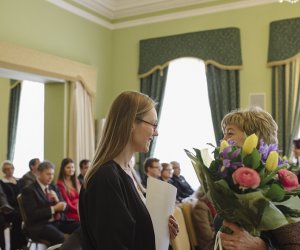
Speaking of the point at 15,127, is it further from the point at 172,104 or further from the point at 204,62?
the point at 204,62

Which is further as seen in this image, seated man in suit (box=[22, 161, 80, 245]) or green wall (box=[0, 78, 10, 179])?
green wall (box=[0, 78, 10, 179])

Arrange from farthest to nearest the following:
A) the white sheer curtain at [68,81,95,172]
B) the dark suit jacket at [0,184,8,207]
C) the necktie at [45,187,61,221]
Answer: the white sheer curtain at [68,81,95,172] < the dark suit jacket at [0,184,8,207] < the necktie at [45,187,61,221]

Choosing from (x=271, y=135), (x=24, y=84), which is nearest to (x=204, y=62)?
(x=24, y=84)

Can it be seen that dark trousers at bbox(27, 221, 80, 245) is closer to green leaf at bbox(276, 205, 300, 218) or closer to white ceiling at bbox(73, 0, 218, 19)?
green leaf at bbox(276, 205, 300, 218)

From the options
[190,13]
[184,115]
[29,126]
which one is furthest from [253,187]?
[29,126]

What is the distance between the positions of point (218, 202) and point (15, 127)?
8.47 meters

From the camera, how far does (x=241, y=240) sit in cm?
136

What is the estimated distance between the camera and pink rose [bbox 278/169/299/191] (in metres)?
1.24

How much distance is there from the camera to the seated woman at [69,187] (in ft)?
17.8

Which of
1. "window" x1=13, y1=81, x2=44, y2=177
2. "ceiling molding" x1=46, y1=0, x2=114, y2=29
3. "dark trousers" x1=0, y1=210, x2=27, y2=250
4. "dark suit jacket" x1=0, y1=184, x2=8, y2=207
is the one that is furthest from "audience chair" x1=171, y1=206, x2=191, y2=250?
"window" x1=13, y1=81, x2=44, y2=177

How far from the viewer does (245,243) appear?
136 centimetres

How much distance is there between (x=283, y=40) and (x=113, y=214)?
571 cm

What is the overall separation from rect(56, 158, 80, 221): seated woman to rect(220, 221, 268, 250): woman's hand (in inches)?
169

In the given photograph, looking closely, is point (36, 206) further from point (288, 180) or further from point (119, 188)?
point (288, 180)
